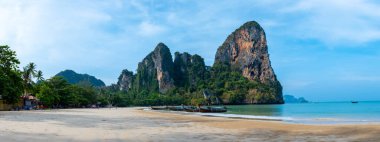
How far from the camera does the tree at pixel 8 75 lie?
1565 inches

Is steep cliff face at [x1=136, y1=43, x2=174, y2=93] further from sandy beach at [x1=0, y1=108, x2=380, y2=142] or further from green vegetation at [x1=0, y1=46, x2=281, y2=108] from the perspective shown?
sandy beach at [x1=0, y1=108, x2=380, y2=142]

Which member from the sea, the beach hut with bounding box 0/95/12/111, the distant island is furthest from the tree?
the distant island

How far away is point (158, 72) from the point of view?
620 ft

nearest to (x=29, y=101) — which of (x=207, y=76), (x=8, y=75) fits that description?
(x=8, y=75)

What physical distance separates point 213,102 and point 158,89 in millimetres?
32923

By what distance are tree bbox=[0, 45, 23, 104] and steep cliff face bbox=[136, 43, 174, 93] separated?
14123 cm

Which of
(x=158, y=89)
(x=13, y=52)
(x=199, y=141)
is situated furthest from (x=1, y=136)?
(x=158, y=89)

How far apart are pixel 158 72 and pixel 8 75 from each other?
486ft

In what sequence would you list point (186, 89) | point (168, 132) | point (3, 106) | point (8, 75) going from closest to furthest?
point (168, 132), point (8, 75), point (3, 106), point (186, 89)

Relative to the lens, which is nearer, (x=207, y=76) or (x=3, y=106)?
(x=3, y=106)

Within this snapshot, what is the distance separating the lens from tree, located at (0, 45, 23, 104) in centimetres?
3975

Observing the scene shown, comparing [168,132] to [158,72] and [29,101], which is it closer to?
[29,101]

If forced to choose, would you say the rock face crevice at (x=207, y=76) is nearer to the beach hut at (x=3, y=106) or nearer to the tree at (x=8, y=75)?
the beach hut at (x=3, y=106)

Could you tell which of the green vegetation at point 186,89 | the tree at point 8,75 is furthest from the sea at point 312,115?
the green vegetation at point 186,89
